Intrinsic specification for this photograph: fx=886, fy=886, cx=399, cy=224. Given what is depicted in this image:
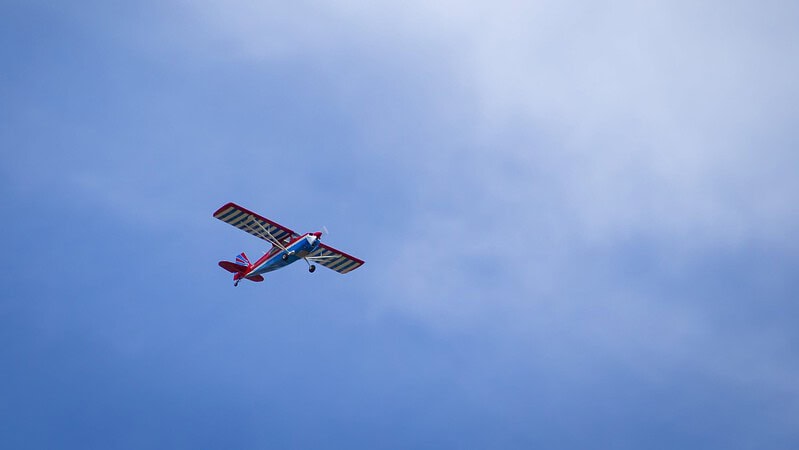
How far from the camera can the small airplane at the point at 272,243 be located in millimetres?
68875

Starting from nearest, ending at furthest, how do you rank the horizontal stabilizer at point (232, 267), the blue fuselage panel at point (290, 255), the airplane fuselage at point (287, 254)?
the airplane fuselage at point (287, 254)
the blue fuselage panel at point (290, 255)
the horizontal stabilizer at point (232, 267)

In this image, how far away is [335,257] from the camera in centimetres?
7500

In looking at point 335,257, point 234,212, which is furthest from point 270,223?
point 335,257

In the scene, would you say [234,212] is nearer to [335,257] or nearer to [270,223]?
[270,223]

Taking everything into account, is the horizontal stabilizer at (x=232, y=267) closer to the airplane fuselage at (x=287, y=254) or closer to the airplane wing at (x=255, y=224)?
the airplane fuselage at (x=287, y=254)

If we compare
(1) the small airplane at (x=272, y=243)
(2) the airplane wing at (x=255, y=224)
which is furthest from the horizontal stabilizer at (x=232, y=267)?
(2) the airplane wing at (x=255, y=224)

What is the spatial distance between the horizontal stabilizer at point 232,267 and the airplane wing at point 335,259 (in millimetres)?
6329

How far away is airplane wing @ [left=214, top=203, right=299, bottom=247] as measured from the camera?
6894 cm

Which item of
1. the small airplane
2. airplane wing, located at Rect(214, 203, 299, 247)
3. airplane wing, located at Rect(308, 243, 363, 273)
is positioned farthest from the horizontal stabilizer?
airplane wing, located at Rect(308, 243, 363, 273)

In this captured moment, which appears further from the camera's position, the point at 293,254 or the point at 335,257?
the point at 335,257

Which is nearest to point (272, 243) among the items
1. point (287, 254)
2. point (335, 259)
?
point (287, 254)

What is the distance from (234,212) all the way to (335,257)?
10.2 metres

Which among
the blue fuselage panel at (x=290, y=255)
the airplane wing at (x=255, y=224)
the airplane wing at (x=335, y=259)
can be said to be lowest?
the blue fuselage panel at (x=290, y=255)

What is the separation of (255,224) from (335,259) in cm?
863
